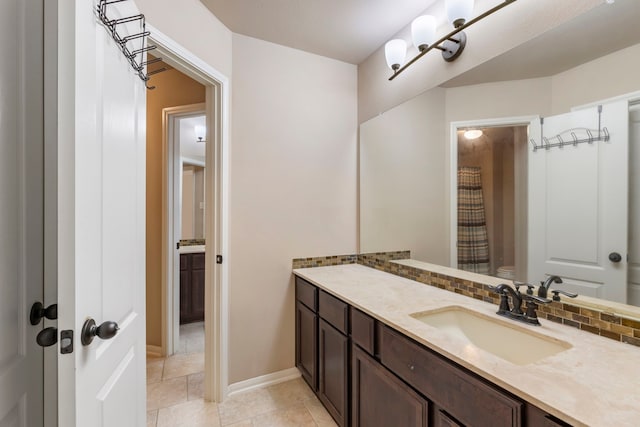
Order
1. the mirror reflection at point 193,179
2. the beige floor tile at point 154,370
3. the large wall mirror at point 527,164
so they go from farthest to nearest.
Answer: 1. the mirror reflection at point 193,179
2. the beige floor tile at point 154,370
3. the large wall mirror at point 527,164

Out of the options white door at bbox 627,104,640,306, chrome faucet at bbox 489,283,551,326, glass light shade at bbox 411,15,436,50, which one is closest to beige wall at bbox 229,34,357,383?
glass light shade at bbox 411,15,436,50

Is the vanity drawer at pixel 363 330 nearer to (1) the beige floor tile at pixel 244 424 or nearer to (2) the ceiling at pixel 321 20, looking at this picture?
(1) the beige floor tile at pixel 244 424

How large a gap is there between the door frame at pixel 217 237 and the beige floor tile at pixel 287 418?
35cm

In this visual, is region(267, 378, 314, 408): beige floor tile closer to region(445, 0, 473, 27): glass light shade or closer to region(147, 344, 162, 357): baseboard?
region(147, 344, 162, 357): baseboard

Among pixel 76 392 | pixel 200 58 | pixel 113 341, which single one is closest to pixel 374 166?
pixel 200 58

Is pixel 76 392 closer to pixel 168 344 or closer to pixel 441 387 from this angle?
pixel 441 387

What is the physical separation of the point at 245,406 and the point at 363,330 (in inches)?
43.6

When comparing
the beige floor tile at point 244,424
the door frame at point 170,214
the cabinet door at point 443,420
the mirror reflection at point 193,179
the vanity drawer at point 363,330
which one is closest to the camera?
the cabinet door at point 443,420

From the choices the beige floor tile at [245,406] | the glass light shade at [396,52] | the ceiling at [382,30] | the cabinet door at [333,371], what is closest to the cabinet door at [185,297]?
the beige floor tile at [245,406]

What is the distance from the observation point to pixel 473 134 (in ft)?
5.22

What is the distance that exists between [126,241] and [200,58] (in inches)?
48.2

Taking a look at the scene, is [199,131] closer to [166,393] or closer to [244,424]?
[166,393]

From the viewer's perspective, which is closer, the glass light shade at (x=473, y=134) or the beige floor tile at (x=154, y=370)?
the glass light shade at (x=473, y=134)

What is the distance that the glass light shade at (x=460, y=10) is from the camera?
1402 millimetres
